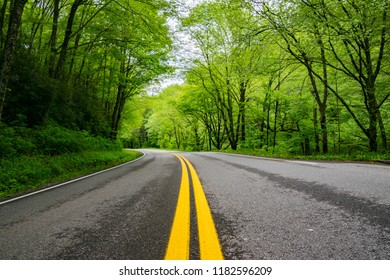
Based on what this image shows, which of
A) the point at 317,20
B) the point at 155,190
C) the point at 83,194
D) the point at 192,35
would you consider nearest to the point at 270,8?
the point at 317,20

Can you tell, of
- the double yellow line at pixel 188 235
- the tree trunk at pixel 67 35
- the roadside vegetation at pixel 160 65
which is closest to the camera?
the double yellow line at pixel 188 235

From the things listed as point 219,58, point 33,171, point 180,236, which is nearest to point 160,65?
point 219,58

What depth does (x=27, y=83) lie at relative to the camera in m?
9.33

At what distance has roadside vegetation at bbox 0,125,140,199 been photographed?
576cm

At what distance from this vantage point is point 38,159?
7.38 m

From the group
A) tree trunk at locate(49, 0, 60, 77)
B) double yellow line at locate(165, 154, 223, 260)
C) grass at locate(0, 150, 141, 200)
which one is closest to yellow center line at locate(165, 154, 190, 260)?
double yellow line at locate(165, 154, 223, 260)

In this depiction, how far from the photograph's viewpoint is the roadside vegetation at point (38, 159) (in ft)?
18.9

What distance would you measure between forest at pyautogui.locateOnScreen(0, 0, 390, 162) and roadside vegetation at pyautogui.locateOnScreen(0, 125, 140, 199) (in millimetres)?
182

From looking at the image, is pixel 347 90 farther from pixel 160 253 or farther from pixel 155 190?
pixel 160 253

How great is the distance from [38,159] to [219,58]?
16.6m

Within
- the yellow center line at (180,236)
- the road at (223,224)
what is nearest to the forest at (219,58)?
the road at (223,224)

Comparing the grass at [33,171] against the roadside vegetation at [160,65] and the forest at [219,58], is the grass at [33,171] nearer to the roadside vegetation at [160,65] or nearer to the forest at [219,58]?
the roadside vegetation at [160,65]

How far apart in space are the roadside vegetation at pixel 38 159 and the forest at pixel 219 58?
0.60 ft

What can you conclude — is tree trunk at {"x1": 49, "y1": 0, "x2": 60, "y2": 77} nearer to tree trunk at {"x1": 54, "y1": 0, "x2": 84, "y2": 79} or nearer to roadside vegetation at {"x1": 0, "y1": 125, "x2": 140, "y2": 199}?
tree trunk at {"x1": 54, "y1": 0, "x2": 84, "y2": 79}
